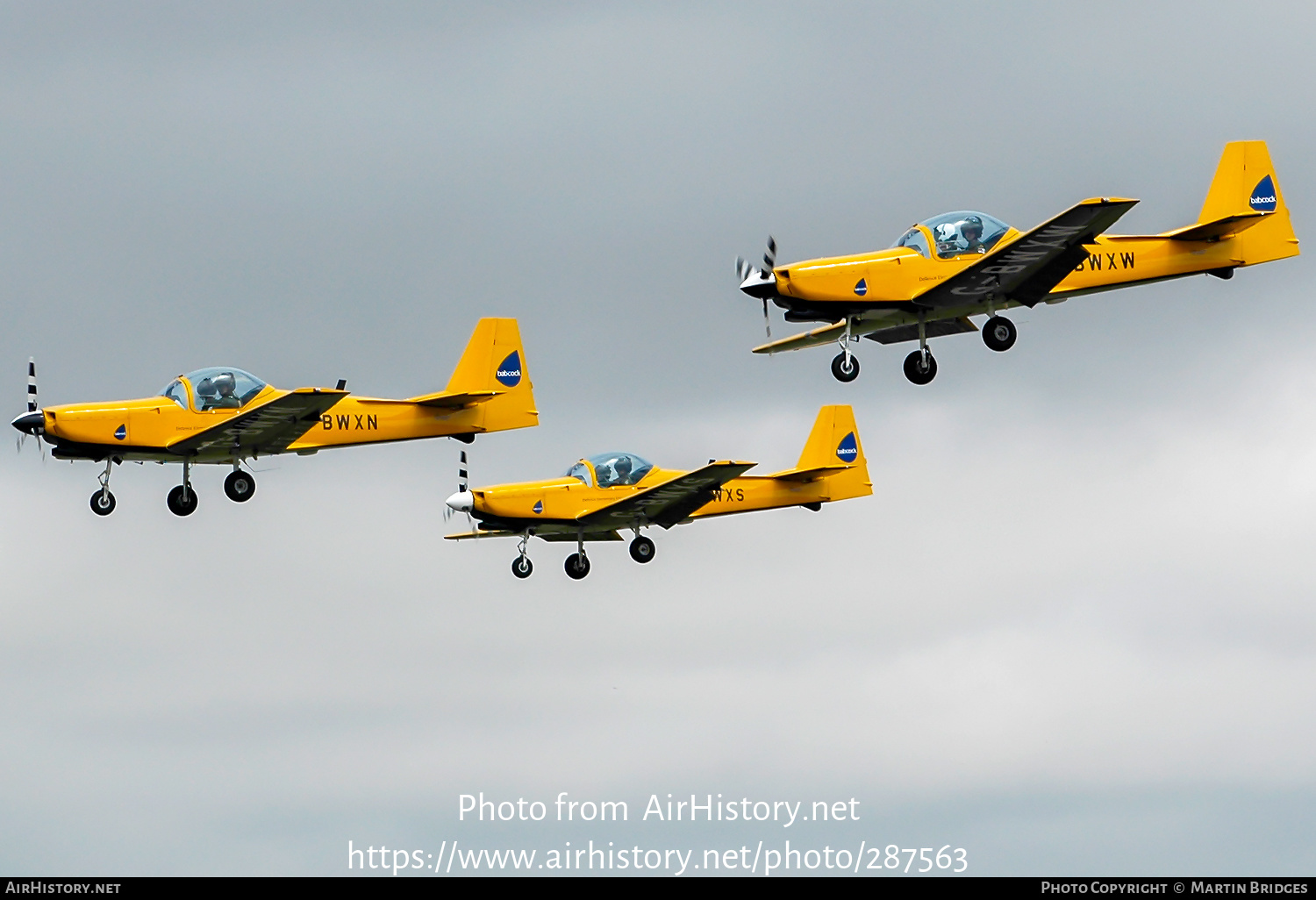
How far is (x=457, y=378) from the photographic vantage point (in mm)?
60594

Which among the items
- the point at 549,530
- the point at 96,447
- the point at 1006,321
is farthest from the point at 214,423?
the point at 1006,321

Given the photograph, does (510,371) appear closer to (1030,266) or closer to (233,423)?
(233,423)

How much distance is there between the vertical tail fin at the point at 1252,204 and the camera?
50.4 m

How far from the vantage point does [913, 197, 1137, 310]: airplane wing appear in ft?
154

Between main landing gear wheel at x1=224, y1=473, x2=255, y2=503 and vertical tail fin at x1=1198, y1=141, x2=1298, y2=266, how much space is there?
74.9ft

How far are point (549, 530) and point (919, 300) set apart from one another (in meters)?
20.0

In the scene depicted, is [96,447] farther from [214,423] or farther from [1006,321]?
[1006,321]

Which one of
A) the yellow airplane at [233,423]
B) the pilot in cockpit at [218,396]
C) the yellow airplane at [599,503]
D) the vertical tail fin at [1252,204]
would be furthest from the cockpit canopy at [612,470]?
the vertical tail fin at [1252,204]

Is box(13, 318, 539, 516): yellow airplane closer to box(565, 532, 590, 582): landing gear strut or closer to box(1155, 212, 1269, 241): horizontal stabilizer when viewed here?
box(565, 532, 590, 582): landing gear strut

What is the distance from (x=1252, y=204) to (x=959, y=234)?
7.00 meters

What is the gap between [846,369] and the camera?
48.5 meters

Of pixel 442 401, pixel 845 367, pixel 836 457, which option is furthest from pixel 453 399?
pixel 836 457

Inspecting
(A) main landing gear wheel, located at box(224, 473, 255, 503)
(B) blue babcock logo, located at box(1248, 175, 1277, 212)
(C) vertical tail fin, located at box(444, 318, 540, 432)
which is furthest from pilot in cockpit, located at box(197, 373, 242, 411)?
(B) blue babcock logo, located at box(1248, 175, 1277, 212)

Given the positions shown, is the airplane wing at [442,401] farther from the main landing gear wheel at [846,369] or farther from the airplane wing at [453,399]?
the main landing gear wheel at [846,369]
